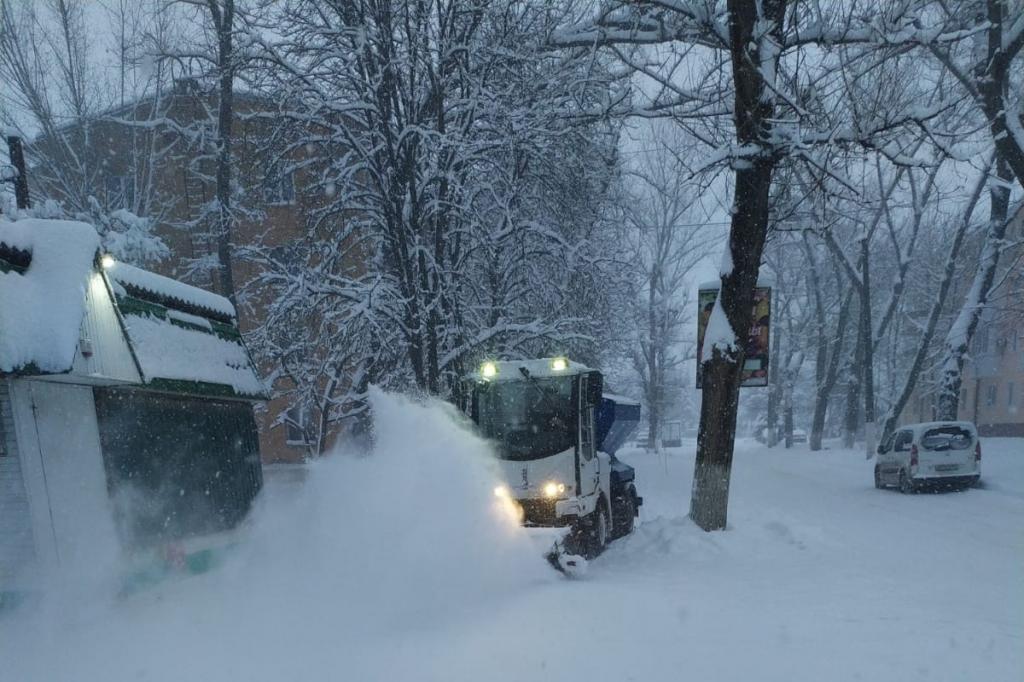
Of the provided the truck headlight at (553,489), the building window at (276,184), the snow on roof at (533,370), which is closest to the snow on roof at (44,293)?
the snow on roof at (533,370)

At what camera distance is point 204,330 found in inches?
331

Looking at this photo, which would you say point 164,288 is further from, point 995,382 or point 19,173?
point 995,382

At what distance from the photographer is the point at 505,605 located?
610 centimetres

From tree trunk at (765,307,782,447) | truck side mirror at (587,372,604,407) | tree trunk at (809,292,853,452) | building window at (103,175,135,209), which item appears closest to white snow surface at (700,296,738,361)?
truck side mirror at (587,372,604,407)

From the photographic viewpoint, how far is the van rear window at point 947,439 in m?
15.7

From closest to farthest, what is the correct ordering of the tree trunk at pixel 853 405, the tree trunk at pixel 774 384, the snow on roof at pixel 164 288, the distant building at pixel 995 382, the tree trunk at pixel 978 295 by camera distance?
the snow on roof at pixel 164 288 < the tree trunk at pixel 978 295 < the tree trunk at pixel 853 405 < the distant building at pixel 995 382 < the tree trunk at pixel 774 384

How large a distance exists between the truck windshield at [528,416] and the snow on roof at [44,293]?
535 cm

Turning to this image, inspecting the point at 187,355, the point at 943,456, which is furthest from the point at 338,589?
the point at 943,456

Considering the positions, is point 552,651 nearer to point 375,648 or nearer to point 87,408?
point 375,648

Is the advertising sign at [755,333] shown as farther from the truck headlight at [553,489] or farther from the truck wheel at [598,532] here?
the truck headlight at [553,489]

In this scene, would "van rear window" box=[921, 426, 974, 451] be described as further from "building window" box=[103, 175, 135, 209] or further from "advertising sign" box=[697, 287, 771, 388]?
"building window" box=[103, 175, 135, 209]

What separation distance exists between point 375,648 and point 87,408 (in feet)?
11.7

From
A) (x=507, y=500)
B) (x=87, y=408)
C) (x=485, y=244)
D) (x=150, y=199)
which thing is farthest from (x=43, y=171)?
(x=507, y=500)

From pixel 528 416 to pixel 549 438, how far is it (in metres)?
0.46
